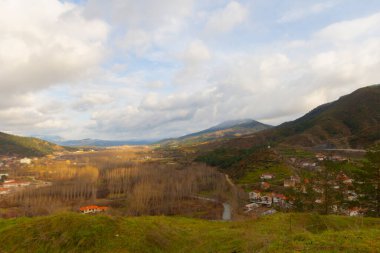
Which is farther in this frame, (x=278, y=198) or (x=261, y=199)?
(x=261, y=199)

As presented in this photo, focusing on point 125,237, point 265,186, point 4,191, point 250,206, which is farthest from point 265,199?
point 4,191

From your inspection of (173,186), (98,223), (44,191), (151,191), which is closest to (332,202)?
(98,223)

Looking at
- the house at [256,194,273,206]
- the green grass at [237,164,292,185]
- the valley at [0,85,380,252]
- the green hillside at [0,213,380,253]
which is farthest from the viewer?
the green grass at [237,164,292,185]

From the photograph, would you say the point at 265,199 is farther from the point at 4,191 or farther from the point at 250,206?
the point at 4,191

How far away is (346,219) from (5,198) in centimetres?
12550

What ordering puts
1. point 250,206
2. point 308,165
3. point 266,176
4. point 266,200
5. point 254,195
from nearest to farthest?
point 250,206
point 266,200
point 254,195
point 266,176
point 308,165

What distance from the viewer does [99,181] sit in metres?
150

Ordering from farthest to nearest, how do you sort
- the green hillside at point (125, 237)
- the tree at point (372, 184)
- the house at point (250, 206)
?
the house at point (250, 206) < the tree at point (372, 184) < the green hillside at point (125, 237)

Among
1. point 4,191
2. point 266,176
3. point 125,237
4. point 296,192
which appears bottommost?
point 4,191

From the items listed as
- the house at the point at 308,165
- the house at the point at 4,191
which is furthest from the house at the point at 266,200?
the house at the point at 4,191

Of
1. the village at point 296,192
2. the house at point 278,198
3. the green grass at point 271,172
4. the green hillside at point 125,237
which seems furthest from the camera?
the green grass at point 271,172

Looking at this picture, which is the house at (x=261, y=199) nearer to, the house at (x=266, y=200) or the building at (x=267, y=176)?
the house at (x=266, y=200)

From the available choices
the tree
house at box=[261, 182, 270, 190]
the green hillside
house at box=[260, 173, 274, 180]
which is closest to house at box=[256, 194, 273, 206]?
house at box=[261, 182, 270, 190]

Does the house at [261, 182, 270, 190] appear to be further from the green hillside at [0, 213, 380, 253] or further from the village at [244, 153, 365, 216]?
the green hillside at [0, 213, 380, 253]
